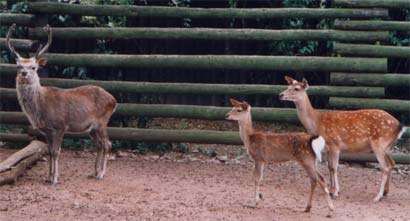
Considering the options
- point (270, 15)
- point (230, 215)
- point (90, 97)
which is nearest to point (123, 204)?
point (230, 215)

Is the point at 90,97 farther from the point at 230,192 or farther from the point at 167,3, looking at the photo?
the point at 167,3

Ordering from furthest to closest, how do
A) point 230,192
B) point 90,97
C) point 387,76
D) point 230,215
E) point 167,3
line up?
point 167,3
point 387,76
point 90,97
point 230,192
point 230,215

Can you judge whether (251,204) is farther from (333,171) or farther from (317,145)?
(333,171)

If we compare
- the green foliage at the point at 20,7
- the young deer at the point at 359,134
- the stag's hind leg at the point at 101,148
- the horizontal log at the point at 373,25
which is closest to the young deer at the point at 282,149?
the young deer at the point at 359,134

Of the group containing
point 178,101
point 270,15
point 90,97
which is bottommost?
point 178,101

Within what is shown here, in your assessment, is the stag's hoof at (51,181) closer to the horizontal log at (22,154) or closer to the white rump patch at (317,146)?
the horizontal log at (22,154)

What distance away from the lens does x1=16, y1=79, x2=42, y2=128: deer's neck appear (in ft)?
32.6

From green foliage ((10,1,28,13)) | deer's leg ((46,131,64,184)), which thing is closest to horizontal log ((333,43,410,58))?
deer's leg ((46,131,64,184))

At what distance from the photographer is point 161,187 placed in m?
9.92

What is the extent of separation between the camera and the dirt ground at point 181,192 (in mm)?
8625

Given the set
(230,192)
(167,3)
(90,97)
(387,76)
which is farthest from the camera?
(167,3)

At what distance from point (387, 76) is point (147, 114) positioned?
3581 mm

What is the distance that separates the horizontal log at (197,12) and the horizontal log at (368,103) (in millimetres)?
1283

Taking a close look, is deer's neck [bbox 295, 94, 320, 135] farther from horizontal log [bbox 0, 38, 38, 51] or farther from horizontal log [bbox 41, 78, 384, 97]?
horizontal log [bbox 0, 38, 38, 51]
